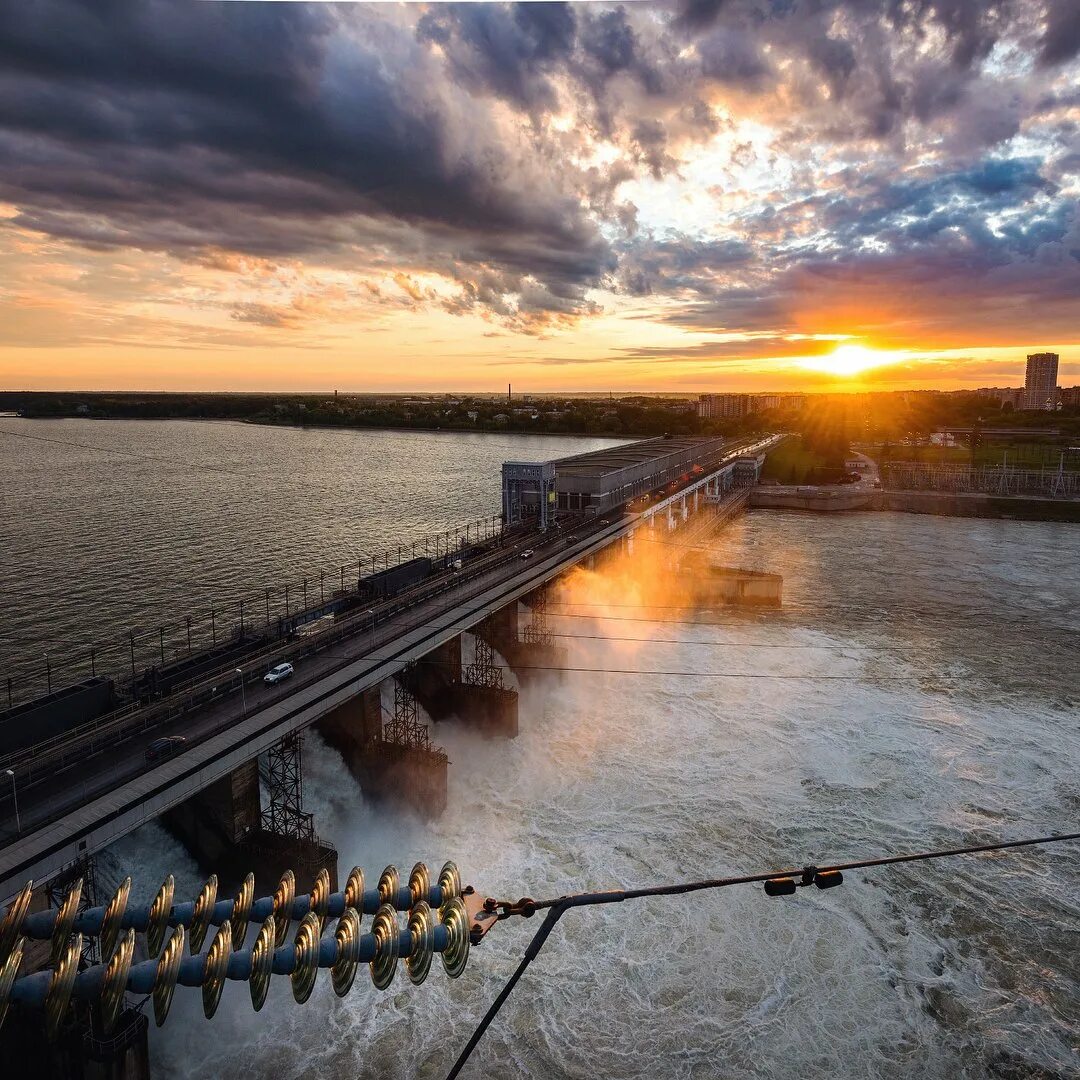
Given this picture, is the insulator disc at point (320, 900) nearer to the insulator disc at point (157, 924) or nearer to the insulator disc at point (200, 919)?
the insulator disc at point (200, 919)

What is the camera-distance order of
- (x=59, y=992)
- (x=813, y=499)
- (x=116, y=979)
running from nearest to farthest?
(x=59, y=992), (x=116, y=979), (x=813, y=499)

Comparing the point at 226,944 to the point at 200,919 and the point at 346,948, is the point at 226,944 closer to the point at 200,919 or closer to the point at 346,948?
the point at 200,919

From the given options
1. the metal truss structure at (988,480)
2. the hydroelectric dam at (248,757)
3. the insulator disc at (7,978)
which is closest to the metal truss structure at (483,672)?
the hydroelectric dam at (248,757)

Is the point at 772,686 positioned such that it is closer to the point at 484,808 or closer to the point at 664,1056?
the point at 484,808

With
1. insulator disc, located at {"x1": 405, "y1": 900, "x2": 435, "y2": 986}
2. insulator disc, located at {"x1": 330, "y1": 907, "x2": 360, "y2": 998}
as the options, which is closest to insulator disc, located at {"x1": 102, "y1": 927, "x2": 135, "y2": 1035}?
insulator disc, located at {"x1": 330, "y1": 907, "x2": 360, "y2": 998}

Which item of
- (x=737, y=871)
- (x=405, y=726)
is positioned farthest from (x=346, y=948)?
(x=405, y=726)

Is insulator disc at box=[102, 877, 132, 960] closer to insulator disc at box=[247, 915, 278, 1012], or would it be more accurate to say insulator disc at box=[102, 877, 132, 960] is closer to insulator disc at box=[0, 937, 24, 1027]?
insulator disc at box=[0, 937, 24, 1027]
